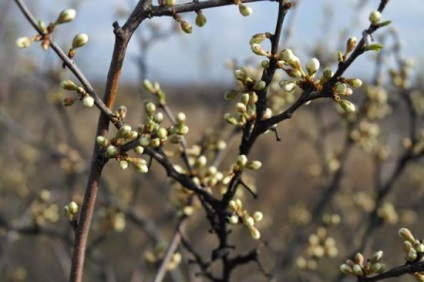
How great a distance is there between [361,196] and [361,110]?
70.9 inches

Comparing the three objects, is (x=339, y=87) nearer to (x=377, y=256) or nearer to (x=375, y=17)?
(x=375, y=17)

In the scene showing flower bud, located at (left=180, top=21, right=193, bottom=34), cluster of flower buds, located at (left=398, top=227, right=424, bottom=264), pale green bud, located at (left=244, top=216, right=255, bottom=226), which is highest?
flower bud, located at (left=180, top=21, right=193, bottom=34)

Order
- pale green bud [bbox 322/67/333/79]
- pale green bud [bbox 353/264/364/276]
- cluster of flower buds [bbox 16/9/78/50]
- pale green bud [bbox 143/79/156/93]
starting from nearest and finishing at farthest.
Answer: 1. cluster of flower buds [bbox 16/9/78/50]
2. pale green bud [bbox 322/67/333/79]
3. pale green bud [bbox 353/264/364/276]
4. pale green bud [bbox 143/79/156/93]

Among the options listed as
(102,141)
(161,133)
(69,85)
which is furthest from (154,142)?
(69,85)

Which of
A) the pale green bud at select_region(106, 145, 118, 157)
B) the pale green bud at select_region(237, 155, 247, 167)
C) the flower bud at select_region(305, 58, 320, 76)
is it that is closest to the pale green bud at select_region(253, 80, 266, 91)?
the flower bud at select_region(305, 58, 320, 76)

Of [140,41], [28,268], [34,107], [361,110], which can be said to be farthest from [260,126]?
[34,107]

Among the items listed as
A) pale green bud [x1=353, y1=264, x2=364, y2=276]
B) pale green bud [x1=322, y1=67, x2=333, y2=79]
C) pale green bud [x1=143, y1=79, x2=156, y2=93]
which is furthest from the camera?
pale green bud [x1=143, y1=79, x2=156, y2=93]

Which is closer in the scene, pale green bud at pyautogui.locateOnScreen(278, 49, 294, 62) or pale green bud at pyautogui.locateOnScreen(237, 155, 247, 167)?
pale green bud at pyautogui.locateOnScreen(278, 49, 294, 62)

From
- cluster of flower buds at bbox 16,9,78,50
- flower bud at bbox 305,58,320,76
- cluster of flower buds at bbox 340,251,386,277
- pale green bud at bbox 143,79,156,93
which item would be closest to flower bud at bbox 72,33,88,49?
cluster of flower buds at bbox 16,9,78,50

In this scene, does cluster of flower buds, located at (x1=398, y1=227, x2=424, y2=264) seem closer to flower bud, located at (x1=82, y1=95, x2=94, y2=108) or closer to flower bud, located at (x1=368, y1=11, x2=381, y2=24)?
flower bud, located at (x1=368, y1=11, x2=381, y2=24)

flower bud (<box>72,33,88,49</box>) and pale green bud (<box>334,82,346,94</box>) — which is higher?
flower bud (<box>72,33,88,49</box>)

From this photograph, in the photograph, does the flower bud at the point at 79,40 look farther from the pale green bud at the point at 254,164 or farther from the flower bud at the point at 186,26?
the pale green bud at the point at 254,164

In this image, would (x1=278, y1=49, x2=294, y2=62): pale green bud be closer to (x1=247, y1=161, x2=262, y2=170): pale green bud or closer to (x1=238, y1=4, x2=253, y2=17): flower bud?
(x1=238, y1=4, x2=253, y2=17): flower bud

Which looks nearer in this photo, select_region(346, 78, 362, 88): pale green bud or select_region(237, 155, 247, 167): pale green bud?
select_region(346, 78, 362, 88): pale green bud
